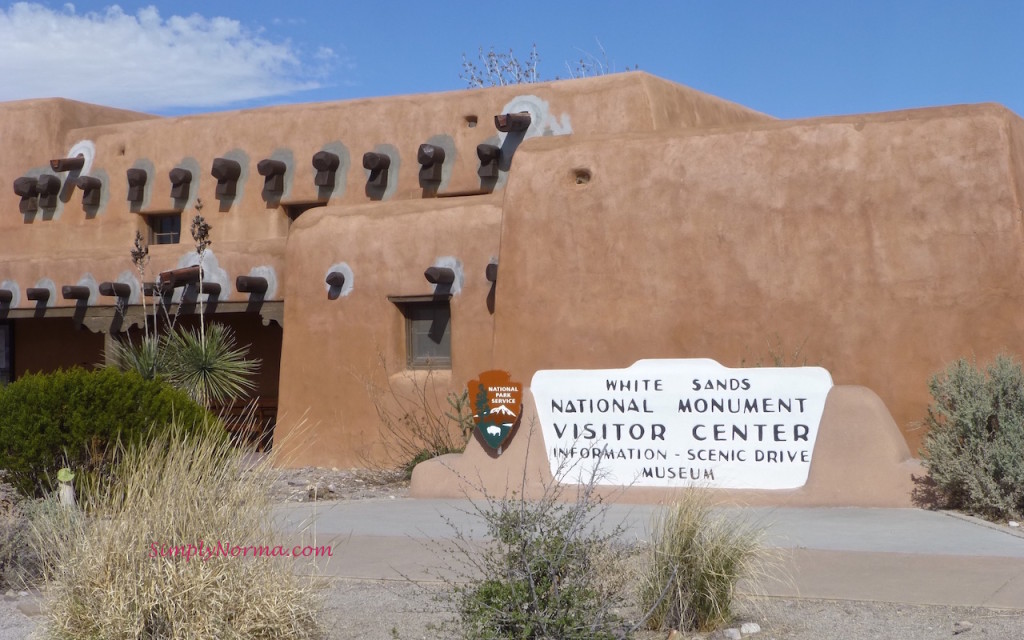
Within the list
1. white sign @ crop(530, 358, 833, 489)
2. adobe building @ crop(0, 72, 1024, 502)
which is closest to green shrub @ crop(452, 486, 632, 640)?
adobe building @ crop(0, 72, 1024, 502)

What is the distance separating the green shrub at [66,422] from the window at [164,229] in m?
10.5

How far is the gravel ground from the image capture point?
6590mm

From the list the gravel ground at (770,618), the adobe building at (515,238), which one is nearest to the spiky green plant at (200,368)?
the adobe building at (515,238)

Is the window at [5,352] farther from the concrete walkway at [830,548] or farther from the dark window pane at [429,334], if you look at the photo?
the concrete walkway at [830,548]

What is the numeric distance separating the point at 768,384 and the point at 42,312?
46.2ft

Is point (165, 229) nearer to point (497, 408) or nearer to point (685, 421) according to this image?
point (497, 408)

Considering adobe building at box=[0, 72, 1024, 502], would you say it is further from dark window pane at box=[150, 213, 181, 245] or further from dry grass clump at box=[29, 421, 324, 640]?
dry grass clump at box=[29, 421, 324, 640]

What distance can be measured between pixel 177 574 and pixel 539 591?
184cm

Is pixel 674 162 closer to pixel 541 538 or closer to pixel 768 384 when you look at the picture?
pixel 768 384

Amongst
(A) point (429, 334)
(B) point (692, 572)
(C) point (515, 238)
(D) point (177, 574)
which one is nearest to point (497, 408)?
(C) point (515, 238)

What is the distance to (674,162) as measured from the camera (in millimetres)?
13422

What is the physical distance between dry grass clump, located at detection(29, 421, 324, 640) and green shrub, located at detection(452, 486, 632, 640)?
1.02m

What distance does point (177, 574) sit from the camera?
6.16m

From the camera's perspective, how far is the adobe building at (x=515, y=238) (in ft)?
40.3
